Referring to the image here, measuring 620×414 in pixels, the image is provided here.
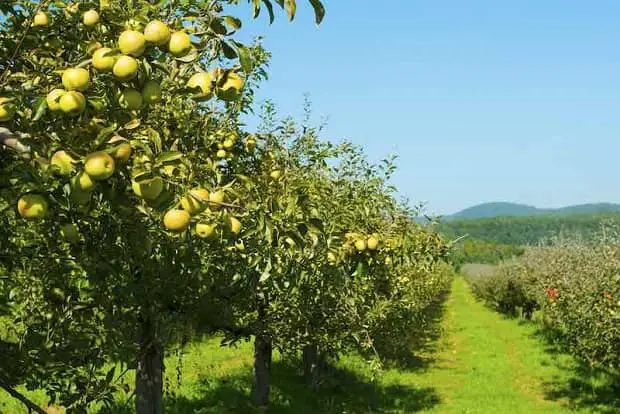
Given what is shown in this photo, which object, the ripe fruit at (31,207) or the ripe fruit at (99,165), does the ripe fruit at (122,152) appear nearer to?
the ripe fruit at (99,165)

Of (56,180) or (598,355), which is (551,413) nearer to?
(598,355)

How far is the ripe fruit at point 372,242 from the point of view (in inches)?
190

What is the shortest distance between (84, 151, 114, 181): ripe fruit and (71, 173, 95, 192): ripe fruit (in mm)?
40

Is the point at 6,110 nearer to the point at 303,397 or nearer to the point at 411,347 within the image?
the point at 303,397

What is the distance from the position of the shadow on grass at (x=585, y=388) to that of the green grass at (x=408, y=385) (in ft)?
0.12

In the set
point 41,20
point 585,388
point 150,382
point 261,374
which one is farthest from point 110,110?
point 585,388

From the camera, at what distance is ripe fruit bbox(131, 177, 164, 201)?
240cm

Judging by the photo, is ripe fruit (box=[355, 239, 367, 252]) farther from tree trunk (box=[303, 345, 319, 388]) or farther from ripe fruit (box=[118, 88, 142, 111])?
tree trunk (box=[303, 345, 319, 388])

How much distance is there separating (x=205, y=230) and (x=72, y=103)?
777 millimetres

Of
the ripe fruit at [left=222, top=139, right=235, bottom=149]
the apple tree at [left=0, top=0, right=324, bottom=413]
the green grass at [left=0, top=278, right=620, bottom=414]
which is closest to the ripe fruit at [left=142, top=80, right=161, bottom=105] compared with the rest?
the apple tree at [left=0, top=0, right=324, bottom=413]

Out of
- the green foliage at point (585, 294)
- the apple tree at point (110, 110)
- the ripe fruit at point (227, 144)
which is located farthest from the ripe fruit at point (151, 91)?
the green foliage at point (585, 294)

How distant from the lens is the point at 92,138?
2.64m

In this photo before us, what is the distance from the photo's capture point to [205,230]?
2775 millimetres

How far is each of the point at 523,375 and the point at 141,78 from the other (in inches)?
917
